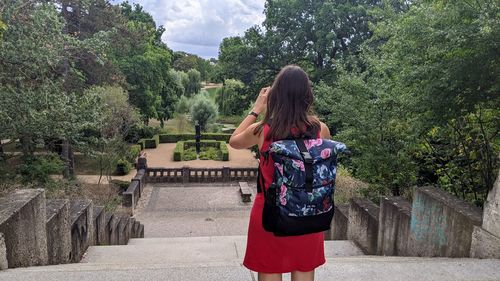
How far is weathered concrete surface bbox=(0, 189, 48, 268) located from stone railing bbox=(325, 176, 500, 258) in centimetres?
389

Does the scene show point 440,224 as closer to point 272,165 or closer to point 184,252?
point 272,165

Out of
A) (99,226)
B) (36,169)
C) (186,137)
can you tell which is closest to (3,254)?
(99,226)

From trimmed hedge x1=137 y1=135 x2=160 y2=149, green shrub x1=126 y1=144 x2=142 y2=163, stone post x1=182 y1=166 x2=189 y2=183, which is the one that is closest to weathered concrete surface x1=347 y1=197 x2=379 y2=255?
stone post x1=182 y1=166 x2=189 y2=183

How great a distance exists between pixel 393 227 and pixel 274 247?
133 inches

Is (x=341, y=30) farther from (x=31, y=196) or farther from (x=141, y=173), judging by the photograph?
(x=31, y=196)

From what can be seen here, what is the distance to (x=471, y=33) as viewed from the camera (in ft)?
11.9

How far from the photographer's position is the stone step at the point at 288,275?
3035 mm

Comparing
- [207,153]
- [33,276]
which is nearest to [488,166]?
[33,276]

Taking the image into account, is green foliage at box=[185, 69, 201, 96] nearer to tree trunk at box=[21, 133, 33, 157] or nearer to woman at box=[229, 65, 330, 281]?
tree trunk at box=[21, 133, 33, 157]

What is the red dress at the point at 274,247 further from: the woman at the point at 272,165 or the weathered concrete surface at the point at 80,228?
the weathered concrete surface at the point at 80,228

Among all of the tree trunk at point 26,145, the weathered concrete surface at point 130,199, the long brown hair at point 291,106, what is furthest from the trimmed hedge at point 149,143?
the long brown hair at point 291,106

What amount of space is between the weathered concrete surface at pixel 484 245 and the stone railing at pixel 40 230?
158 inches

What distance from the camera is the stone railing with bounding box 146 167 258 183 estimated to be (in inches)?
813

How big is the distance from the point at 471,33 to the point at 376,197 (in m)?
6.05
